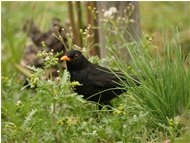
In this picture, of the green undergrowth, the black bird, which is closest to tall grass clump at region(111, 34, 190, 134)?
the green undergrowth

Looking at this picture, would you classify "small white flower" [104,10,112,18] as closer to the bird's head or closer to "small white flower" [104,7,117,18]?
"small white flower" [104,7,117,18]

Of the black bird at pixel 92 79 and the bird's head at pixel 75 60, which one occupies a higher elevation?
the bird's head at pixel 75 60

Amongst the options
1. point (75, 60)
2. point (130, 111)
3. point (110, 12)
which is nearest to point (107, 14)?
point (110, 12)

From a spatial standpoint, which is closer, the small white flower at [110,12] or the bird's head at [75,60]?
the bird's head at [75,60]

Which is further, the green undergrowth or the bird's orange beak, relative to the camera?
the bird's orange beak

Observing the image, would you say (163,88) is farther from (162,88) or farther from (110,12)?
(110,12)

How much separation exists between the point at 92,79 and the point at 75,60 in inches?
10.5

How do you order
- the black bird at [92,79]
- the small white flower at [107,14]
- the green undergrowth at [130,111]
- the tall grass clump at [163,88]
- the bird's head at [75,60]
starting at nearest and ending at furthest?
the green undergrowth at [130,111]
the tall grass clump at [163,88]
the black bird at [92,79]
the bird's head at [75,60]
the small white flower at [107,14]

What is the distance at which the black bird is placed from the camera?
19.0ft

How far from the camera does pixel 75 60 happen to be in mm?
5992

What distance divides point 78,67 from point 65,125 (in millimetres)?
1136

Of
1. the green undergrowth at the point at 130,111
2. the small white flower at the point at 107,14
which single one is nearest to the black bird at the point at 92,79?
the green undergrowth at the point at 130,111

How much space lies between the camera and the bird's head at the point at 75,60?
5.97m

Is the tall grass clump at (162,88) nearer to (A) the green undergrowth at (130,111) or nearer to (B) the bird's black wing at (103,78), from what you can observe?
(A) the green undergrowth at (130,111)
